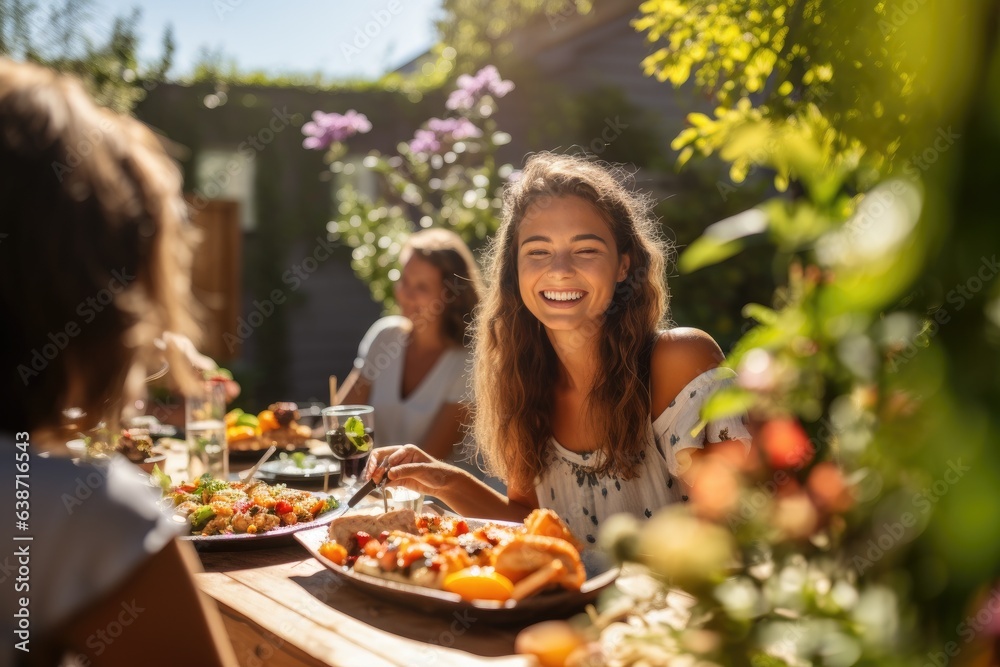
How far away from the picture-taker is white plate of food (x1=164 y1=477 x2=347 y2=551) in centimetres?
211

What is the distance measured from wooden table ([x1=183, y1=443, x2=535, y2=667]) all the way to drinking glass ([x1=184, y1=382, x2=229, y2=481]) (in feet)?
3.12

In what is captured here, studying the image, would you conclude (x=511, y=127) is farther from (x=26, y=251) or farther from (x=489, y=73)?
(x=26, y=251)

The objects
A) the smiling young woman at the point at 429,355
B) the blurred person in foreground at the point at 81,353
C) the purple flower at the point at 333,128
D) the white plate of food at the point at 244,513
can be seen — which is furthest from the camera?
the purple flower at the point at 333,128

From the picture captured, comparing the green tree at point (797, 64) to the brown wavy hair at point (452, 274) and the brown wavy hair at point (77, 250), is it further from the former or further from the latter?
the brown wavy hair at point (452, 274)

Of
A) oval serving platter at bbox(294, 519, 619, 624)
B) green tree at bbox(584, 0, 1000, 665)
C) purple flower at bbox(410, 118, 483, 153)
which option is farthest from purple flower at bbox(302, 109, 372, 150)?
green tree at bbox(584, 0, 1000, 665)

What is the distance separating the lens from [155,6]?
9.07 metres

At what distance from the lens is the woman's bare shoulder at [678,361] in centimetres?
239

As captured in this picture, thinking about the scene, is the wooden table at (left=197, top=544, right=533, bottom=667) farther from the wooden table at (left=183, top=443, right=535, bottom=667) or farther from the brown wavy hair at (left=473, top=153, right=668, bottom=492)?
the brown wavy hair at (left=473, top=153, right=668, bottom=492)

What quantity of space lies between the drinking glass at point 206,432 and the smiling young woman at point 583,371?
0.74 metres

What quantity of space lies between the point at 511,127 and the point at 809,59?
7.95 meters

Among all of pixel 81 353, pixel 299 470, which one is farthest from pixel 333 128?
pixel 81 353

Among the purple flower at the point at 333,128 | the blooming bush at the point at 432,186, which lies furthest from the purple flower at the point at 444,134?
the purple flower at the point at 333,128

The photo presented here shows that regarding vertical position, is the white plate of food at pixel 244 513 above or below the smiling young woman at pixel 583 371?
below

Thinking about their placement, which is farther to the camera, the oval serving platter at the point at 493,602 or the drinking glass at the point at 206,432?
the drinking glass at the point at 206,432
